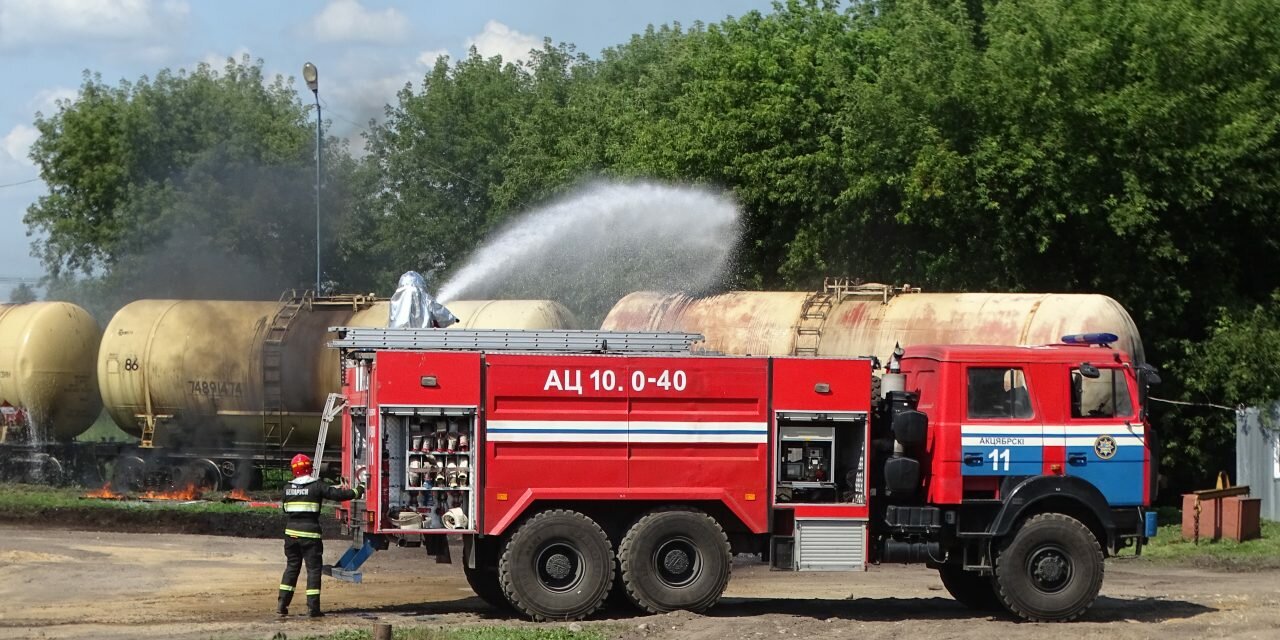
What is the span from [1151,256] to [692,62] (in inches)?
466

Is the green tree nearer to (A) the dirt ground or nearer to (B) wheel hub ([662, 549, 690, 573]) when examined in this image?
(A) the dirt ground

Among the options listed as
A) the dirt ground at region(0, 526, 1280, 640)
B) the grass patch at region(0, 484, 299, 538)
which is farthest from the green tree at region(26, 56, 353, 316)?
the dirt ground at region(0, 526, 1280, 640)

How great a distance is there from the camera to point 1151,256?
2652cm

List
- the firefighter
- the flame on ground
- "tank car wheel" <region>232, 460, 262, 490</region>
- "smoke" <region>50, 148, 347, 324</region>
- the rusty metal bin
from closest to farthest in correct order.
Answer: the firefighter
the rusty metal bin
the flame on ground
"tank car wheel" <region>232, 460, 262, 490</region>
"smoke" <region>50, 148, 347, 324</region>

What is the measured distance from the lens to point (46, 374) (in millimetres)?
29688

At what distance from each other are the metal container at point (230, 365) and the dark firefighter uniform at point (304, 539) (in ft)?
38.3

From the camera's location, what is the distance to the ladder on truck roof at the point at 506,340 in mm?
13789

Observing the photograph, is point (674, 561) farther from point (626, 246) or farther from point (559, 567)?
point (626, 246)

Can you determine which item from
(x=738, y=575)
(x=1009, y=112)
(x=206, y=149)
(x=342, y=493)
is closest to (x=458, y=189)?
(x=206, y=149)

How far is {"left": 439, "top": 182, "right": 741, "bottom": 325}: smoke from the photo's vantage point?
1115 inches

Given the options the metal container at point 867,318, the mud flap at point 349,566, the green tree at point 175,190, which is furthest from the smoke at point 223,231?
the mud flap at point 349,566

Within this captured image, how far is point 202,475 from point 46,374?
4.60m

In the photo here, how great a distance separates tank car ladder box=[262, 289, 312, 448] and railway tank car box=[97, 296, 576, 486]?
0.02m

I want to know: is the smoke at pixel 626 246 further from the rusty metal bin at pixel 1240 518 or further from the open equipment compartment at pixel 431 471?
the open equipment compartment at pixel 431 471
